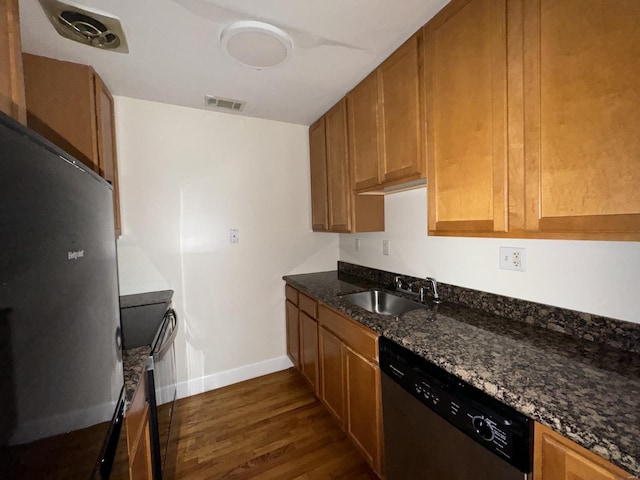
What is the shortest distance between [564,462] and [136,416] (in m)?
1.36

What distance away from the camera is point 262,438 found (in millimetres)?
1810

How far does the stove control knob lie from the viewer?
0.84m

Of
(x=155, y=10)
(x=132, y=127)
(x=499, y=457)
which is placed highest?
(x=155, y=10)

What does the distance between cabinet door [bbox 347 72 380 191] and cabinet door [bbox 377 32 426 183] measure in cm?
7

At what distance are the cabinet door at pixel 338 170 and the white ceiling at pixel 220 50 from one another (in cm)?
17

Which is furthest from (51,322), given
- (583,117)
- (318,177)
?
(318,177)

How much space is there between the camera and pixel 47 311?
1.50 ft

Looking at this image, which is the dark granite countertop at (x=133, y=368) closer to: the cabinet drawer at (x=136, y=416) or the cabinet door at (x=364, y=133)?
the cabinet drawer at (x=136, y=416)

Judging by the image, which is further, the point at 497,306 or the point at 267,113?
the point at 267,113

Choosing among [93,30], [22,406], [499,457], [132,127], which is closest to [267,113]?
[132,127]

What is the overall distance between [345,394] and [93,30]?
7.90ft

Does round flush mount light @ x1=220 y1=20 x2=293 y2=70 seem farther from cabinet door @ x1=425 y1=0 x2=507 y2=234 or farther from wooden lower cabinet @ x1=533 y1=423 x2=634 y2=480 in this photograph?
wooden lower cabinet @ x1=533 y1=423 x2=634 y2=480

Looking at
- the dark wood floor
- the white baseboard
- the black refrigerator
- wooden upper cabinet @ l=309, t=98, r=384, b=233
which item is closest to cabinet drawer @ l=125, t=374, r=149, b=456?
the black refrigerator

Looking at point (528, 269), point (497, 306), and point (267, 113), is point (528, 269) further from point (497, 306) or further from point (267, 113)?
point (267, 113)
